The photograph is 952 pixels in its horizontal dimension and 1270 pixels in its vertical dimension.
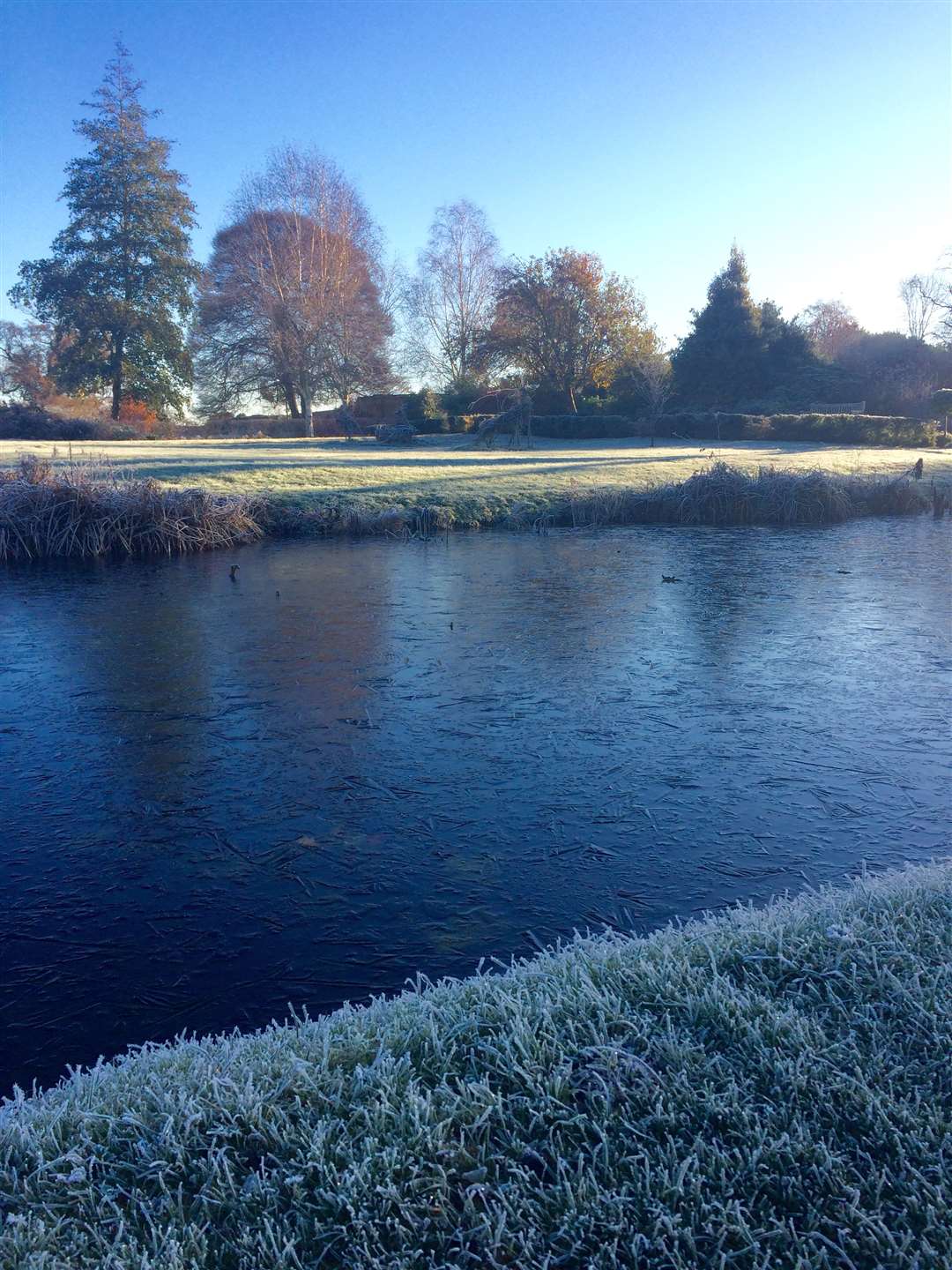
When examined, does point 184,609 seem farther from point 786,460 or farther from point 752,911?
point 786,460

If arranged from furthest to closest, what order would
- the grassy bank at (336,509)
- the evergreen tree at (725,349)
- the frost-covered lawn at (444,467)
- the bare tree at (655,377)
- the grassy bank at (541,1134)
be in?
the evergreen tree at (725,349), the bare tree at (655,377), the frost-covered lawn at (444,467), the grassy bank at (336,509), the grassy bank at (541,1134)

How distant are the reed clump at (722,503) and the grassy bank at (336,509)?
2 centimetres

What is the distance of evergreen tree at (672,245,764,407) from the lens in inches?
1475

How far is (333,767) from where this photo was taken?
539 cm

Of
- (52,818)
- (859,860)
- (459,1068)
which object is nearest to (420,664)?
(52,818)

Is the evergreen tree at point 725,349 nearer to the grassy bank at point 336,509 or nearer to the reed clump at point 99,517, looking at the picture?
Result: the grassy bank at point 336,509

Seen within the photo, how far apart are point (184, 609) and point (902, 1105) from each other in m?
8.89

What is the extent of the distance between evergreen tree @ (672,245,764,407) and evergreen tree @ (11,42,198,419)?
22.0m

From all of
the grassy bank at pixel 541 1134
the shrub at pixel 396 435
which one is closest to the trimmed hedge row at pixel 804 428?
the shrub at pixel 396 435

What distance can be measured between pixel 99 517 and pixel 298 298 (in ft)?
79.9

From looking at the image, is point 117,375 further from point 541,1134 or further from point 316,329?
point 541,1134

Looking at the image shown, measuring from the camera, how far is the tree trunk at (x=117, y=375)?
38781 millimetres

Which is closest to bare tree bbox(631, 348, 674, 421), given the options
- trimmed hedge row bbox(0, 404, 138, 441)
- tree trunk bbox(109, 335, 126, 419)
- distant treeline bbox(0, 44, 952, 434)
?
distant treeline bbox(0, 44, 952, 434)

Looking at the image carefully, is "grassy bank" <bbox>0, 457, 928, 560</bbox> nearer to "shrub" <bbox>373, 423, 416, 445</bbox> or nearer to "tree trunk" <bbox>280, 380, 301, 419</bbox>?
"shrub" <bbox>373, 423, 416, 445</bbox>
